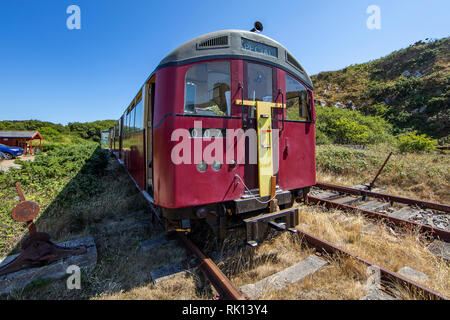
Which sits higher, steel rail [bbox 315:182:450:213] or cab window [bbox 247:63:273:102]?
cab window [bbox 247:63:273:102]

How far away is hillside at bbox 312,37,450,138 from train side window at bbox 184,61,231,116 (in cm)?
2961

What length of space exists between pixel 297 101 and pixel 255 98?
106 centimetres

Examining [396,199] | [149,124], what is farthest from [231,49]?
[396,199]

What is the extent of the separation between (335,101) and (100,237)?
142ft

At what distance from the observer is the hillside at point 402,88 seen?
1066 inches

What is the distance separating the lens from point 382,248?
360 cm

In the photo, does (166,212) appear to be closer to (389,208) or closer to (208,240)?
(208,240)

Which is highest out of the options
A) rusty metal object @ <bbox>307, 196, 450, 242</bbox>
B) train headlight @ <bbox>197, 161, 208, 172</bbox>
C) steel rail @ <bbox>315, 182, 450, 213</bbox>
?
train headlight @ <bbox>197, 161, 208, 172</bbox>

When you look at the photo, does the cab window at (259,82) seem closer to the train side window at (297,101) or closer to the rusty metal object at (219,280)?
the train side window at (297,101)

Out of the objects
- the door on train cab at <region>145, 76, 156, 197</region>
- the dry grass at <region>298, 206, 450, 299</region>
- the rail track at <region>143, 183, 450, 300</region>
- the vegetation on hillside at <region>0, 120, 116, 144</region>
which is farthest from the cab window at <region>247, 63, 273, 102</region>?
the vegetation on hillside at <region>0, 120, 116, 144</region>

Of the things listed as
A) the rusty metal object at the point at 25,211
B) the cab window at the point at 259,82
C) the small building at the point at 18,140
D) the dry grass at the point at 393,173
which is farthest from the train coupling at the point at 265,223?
the small building at the point at 18,140

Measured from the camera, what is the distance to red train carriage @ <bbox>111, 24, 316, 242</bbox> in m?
2.96

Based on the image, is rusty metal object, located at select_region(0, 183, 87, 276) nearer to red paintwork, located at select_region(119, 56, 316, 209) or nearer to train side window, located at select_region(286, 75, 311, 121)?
red paintwork, located at select_region(119, 56, 316, 209)
